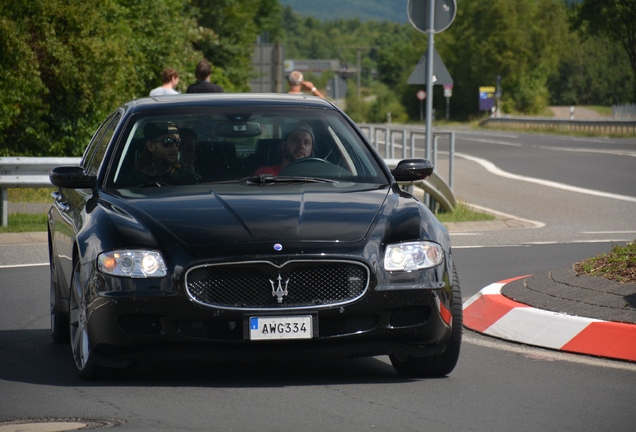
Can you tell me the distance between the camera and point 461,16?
135m

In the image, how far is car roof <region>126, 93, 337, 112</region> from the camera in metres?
7.92

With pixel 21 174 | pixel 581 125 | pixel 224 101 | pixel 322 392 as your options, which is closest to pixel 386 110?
pixel 581 125

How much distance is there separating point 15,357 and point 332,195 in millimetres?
2079

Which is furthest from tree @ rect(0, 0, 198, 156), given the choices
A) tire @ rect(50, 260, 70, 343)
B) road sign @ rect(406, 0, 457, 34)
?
tire @ rect(50, 260, 70, 343)

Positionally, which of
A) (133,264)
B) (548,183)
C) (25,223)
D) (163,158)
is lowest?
(548,183)

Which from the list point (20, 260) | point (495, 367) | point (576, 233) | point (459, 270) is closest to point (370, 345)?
point (495, 367)

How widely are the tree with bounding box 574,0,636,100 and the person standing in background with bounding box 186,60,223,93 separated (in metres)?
59.3

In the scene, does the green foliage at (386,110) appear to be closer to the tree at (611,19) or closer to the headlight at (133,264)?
the tree at (611,19)

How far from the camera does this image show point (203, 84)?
51.2ft

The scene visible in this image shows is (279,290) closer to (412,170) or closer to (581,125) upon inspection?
(412,170)

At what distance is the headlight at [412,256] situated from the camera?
6.49 m

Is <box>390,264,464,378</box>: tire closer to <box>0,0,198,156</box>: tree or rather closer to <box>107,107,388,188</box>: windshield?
<box>107,107,388,188</box>: windshield

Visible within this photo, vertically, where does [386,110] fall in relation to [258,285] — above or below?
below

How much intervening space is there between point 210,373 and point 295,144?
151 cm
